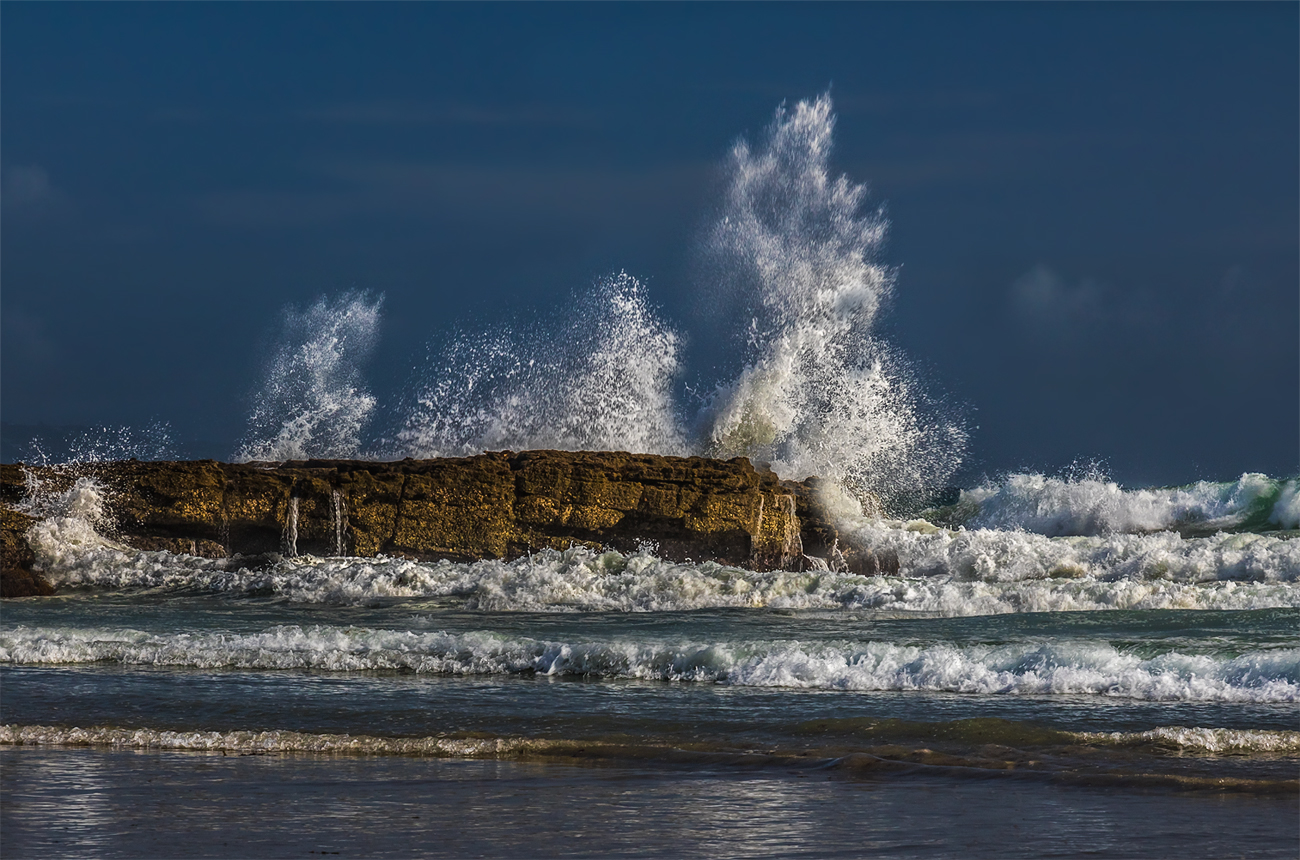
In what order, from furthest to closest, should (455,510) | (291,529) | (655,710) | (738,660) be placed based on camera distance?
(291,529) < (455,510) < (738,660) < (655,710)

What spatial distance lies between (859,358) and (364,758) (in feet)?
49.8

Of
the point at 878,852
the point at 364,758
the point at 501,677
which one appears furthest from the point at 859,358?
the point at 878,852

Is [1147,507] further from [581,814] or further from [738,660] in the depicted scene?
[581,814]

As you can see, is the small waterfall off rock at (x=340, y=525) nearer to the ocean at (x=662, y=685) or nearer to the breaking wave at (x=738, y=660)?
the ocean at (x=662, y=685)

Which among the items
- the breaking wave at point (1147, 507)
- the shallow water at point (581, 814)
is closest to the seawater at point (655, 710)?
the shallow water at point (581, 814)

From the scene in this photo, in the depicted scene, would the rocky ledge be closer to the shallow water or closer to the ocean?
the ocean

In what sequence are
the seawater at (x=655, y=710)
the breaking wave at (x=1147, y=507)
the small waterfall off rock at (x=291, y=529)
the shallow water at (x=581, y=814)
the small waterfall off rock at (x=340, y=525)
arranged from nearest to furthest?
the shallow water at (x=581, y=814) → the seawater at (x=655, y=710) → the small waterfall off rock at (x=340, y=525) → the small waterfall off rock at (x=291, y=529) → the breaking wave at (x=1147, y=507)

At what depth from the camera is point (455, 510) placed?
57.1 ft

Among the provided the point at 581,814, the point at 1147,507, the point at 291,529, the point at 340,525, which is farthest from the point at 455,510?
the point at 1147,507

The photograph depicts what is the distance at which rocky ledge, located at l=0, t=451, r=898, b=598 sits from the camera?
55.7ft

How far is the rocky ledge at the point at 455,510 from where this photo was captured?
669 inches

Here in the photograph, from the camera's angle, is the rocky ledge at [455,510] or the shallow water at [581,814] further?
the rocky ledge at [455,510]

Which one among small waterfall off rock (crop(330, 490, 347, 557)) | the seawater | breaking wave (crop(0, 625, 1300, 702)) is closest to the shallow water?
the seawater

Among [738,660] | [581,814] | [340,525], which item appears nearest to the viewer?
[581,814]
